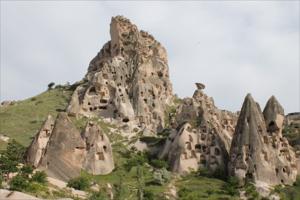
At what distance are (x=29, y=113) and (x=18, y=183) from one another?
42015 millimetres

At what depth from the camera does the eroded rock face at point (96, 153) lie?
222 feet

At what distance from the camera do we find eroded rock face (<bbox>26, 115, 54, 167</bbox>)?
217 ft

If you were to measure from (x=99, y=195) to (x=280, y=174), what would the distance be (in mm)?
23454

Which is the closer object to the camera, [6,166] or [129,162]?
[6,166]

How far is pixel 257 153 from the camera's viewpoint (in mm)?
68938

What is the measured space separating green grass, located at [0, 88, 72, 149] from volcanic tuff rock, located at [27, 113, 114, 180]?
7047 mm

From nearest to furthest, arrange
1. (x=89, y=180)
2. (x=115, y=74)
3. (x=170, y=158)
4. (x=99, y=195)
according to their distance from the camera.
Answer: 1. (x=99, y=195)
2. (x=89, y=180)
3. (x=170, y=158)
4. (x=115, y=74)

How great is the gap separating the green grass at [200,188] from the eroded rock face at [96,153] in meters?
7.44

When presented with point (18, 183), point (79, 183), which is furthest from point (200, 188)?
point (18, 183)

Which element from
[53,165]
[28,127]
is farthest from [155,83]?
[53,165]

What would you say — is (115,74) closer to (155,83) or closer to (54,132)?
(155,83)

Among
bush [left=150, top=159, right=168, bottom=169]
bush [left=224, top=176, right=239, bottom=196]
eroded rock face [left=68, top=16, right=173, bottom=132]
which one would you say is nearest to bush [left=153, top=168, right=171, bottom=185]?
bush [left=150, top=159, right=168, bottom=169]

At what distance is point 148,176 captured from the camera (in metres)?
68.2

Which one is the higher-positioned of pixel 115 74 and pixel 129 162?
pixel 115 74
